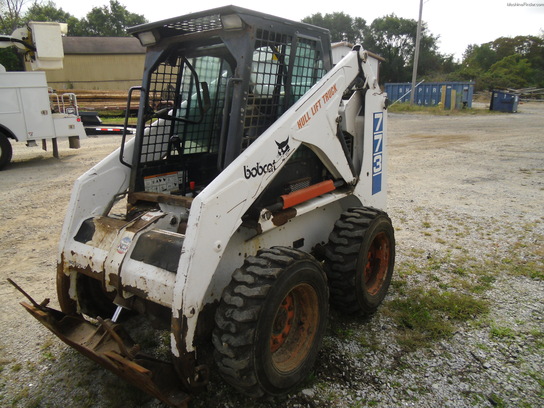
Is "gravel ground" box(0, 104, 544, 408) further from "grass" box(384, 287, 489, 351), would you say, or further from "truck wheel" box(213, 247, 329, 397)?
"truck wheel" box(213, 247, 329, 397)

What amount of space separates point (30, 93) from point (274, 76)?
902cm

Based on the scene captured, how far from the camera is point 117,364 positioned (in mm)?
2287

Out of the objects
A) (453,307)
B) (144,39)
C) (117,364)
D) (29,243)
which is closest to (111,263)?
(117,364)

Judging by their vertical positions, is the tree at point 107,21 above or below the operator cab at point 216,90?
above

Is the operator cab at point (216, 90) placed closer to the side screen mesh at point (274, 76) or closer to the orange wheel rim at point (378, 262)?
the side screen mesh at point (274, 76)

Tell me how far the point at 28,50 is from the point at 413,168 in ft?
31.5

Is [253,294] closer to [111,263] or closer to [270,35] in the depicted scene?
[111,263]

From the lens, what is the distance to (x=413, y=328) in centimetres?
348

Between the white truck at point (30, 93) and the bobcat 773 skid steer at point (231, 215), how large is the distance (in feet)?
26.7

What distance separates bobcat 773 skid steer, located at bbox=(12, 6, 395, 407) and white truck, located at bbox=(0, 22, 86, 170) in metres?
8.15

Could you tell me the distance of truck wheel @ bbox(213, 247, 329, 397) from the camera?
2.32 meters

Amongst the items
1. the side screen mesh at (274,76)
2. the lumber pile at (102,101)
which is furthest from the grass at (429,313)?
the lumber pile at (102,101)

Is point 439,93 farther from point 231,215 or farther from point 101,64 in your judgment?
point 231,215

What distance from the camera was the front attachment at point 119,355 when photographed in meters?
2.24
